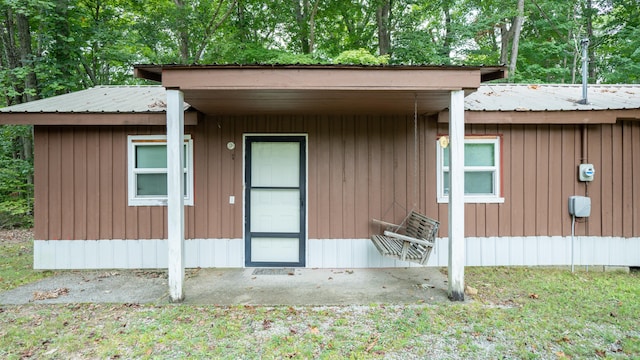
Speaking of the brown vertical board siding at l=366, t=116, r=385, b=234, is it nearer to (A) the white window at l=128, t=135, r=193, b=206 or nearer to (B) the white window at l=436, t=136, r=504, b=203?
(B) the white window at l=436, t=136, r=504, b=203

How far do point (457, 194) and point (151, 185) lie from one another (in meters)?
4.42

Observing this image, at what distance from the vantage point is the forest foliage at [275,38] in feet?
30.5

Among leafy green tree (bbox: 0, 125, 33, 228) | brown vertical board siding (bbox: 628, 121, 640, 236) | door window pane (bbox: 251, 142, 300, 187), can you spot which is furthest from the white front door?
leafy green tree (bbox: 0, 125, 33, 228)

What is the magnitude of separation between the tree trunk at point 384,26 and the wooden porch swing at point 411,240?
8337mm

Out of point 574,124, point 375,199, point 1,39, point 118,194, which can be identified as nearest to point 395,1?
point 574,124

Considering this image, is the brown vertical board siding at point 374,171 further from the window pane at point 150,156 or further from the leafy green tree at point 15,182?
the leafy green tree at point 15,182

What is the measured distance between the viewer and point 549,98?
18.0ft

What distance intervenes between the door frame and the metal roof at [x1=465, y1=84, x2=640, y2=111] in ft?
8.36

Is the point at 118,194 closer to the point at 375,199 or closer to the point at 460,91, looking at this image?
the point at 375,199

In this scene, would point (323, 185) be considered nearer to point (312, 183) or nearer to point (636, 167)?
point (312, 183)

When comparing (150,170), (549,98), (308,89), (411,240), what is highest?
(549,98)

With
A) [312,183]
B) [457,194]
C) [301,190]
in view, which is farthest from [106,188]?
[457,194]

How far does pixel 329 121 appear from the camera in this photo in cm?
509

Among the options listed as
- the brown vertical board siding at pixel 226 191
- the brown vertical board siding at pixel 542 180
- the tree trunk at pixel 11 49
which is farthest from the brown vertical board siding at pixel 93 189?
the tree trunk at pixel 11 49
